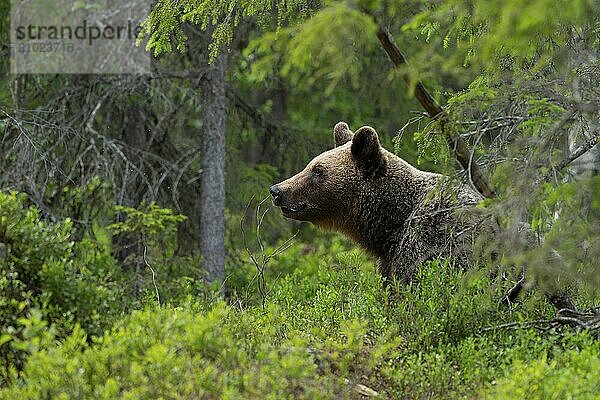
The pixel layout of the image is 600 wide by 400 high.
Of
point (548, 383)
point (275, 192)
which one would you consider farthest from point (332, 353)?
point (275, 192)

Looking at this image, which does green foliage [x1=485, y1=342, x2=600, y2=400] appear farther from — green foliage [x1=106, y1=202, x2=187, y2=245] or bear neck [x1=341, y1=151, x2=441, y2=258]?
green foliage [x1=106, y1=202, x2=187, y2=245]

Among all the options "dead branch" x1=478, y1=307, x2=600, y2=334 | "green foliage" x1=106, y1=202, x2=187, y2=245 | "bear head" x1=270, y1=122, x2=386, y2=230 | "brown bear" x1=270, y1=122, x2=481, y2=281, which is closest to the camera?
"dead branch" x1=478, y1=307, x2=600, y2=334

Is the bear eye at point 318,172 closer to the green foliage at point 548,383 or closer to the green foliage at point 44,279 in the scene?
the green foliage at point 44,279

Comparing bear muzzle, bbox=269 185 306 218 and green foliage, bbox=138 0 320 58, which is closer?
green foliage, bbox=138 0 320 58

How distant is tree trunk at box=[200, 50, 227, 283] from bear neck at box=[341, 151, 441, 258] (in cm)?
402

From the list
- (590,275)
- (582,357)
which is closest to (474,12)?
(590,275)

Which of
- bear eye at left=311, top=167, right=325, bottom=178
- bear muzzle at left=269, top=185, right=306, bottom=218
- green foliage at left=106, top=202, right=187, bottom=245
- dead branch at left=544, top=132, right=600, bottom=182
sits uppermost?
dead branch at left=544, top=132, right=600, bottom=182

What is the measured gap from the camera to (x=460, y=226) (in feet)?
24.1

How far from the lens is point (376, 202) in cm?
830

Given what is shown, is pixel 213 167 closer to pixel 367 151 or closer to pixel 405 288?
pixel 367 151

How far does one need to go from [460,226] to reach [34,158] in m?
5.29

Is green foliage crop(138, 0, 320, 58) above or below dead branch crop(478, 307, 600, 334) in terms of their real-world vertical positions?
above

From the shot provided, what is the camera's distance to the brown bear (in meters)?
7.69

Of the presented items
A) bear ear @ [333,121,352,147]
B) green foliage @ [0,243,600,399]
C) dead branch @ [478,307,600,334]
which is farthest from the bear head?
dead branch @ [478,307,600,334]
